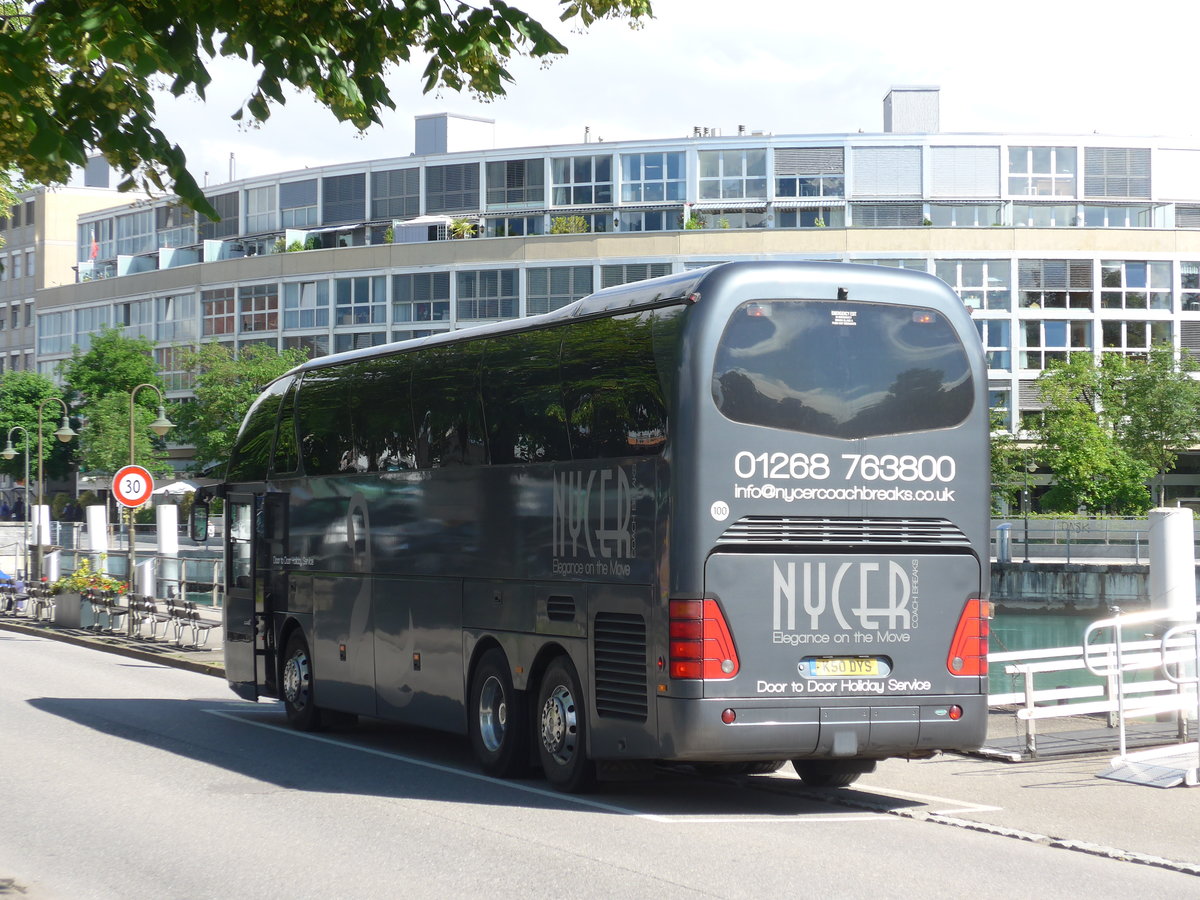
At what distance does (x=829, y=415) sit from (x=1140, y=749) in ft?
16.7

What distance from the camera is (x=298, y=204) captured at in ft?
283

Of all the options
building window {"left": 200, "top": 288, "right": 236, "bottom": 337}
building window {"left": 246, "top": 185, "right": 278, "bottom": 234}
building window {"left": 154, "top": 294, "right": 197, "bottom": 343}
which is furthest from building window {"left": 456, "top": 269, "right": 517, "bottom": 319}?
building window {"left": 154, "top": 294, "right": 197, "bottom": 343}

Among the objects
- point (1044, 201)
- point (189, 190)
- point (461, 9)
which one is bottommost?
point (189, 190)

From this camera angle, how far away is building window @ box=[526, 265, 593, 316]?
7481 cm

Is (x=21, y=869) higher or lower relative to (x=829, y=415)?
lower

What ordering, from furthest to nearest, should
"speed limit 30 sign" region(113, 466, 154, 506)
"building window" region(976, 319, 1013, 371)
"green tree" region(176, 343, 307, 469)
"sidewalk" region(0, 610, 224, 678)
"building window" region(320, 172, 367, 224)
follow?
"building window" region(320, 172, 367, 224) → "green tree" region(176, 343, 307, 469) → "building window" region(976, 319, 1013, 371) → "speed limit 30 sign" region(113, 466, 154, 506) → "sidewalk" region(0, 610, 224, 678)

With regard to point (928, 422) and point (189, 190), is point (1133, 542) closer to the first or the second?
point (928, 422)

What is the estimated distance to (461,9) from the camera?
8.63 meters

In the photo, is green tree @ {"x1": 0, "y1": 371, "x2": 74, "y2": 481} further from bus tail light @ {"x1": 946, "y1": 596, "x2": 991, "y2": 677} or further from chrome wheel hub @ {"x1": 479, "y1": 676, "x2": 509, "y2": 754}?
bus tail light @ {"x1": 946, "y1": 596, "x2": 991, "y2": 677}

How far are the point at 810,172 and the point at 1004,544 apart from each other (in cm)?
2551

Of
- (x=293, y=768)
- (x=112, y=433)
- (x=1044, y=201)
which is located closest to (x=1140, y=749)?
(x=293, y=768)

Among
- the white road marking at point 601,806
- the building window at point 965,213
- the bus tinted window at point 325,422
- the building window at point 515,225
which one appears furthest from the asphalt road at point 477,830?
the building window at point 515,225

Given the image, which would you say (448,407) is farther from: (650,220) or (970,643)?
(650,220)

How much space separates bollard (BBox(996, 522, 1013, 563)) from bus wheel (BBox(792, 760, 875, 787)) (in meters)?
43.5
